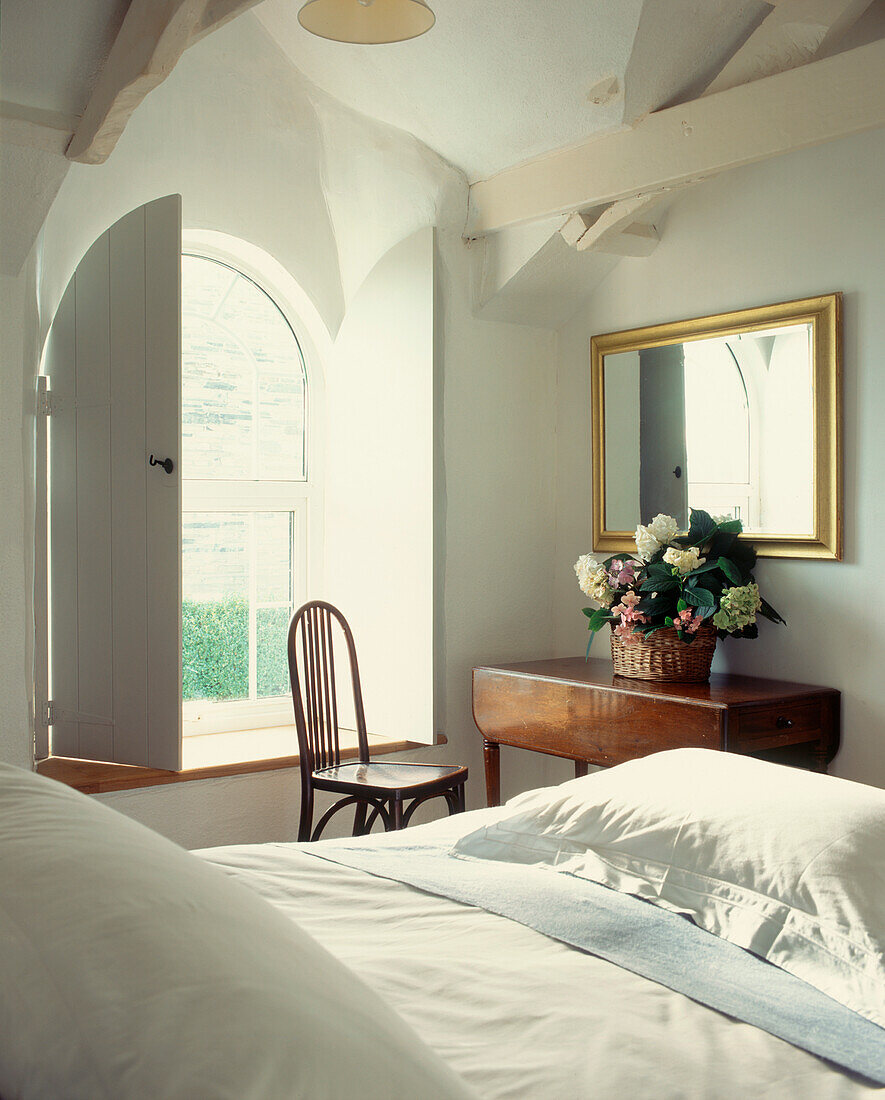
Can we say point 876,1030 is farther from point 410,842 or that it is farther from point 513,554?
point 513,554

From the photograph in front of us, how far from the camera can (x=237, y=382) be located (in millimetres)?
3773

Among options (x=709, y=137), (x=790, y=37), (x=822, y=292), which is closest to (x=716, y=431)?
(x=822, y=292)

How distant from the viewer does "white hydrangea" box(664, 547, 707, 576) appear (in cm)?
296

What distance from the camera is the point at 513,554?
3.81m

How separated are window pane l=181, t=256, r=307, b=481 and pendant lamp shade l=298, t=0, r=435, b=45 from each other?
138 cm

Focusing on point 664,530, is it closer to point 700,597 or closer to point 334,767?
point 700,597

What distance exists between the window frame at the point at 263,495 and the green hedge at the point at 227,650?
0.05m

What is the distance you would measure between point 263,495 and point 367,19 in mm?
1791

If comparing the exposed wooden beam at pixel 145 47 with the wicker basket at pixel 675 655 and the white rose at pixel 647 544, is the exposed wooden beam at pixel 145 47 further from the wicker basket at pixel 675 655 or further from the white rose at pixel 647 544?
the wicker basket at pixel 675 655

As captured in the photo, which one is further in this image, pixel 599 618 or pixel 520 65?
pixel 599 618

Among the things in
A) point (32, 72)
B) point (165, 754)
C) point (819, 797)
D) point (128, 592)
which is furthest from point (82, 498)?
point (819, 797)

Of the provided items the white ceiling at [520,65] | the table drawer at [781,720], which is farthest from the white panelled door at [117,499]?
the table drawer at [781,720]

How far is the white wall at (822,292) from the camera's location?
2865 mm

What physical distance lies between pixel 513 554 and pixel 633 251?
1.11m
